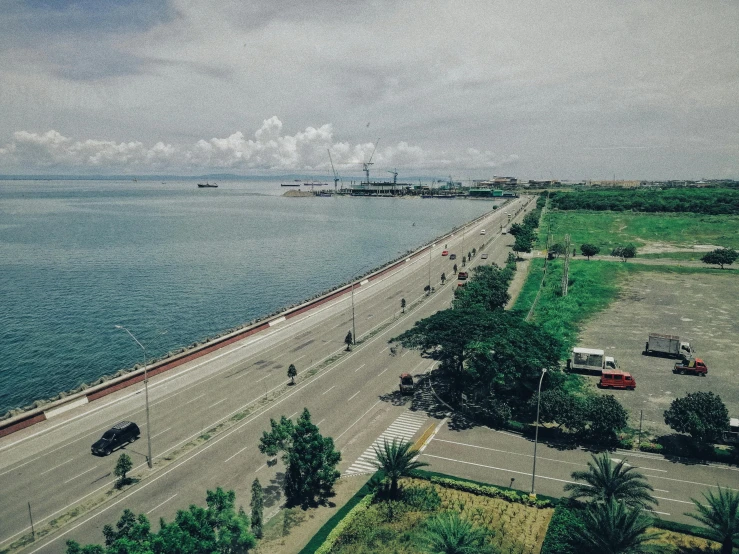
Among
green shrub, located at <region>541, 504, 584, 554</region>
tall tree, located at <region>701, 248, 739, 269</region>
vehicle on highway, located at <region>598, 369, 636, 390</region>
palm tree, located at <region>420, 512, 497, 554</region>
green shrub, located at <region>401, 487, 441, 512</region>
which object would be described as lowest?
green shrub, located at <region>401, 487, 441, 512</region>

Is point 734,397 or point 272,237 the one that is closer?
point 734,397

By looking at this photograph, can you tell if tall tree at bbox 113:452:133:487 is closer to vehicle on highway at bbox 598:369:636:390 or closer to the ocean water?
the ocean water

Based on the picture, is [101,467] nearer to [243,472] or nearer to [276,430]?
[243,472]

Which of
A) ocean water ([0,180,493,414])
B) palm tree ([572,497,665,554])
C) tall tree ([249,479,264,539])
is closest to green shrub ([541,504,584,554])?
palm tree ([572,497,665,554])

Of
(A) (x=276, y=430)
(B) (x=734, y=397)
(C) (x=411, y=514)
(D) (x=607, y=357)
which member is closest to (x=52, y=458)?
(A) (x=276, y=430)

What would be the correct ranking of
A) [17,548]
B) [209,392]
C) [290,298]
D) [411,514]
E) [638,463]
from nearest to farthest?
[17,548], [411,514], [638,463], [209,392], [290,298]

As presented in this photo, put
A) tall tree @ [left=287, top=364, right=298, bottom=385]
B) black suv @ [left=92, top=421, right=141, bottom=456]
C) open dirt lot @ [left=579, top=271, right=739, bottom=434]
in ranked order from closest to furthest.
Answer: black suv @ [left=92, top=421, right=141, bottom=456] → open dirt lot @ [left=579, top=271, right=739, bottom=434] → tall tree @ [left=287, top=364, right=298, bottom=385]
